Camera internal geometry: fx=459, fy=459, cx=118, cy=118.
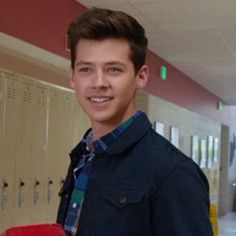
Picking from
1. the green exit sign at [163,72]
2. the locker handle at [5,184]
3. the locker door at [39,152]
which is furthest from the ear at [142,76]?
the green exit sign at [163,72]

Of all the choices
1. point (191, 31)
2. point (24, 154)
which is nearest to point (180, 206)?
point (24, 154)

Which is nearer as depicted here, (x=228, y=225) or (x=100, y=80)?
(x=100, y=80)

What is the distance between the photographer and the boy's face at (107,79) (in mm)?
996

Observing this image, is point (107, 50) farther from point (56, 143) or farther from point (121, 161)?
point (56, 143)

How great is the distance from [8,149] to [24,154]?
7.8 inches

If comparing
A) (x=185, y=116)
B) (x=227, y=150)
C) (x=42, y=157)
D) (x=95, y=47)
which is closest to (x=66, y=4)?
(x=42, y=157)

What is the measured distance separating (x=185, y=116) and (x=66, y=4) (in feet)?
13.3

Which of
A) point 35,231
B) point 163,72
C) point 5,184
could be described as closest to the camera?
point 35,231

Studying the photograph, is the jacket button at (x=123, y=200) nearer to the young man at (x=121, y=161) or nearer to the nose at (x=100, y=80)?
the young man at (x=121, y=161)

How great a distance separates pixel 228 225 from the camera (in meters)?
9.28

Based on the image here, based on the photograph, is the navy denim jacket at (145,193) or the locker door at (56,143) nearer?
the navy denim jacket at (145,193)

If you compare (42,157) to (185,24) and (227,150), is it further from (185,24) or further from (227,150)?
(227,150)

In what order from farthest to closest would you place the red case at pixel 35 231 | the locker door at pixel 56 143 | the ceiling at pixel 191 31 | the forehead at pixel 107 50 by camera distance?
the ceiling at pixel 191 31 → the locker door at pixel 56 143 → the forehead at pixel 107 50 → the red case at pixel 35 231

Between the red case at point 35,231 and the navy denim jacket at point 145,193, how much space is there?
8 centimetres
